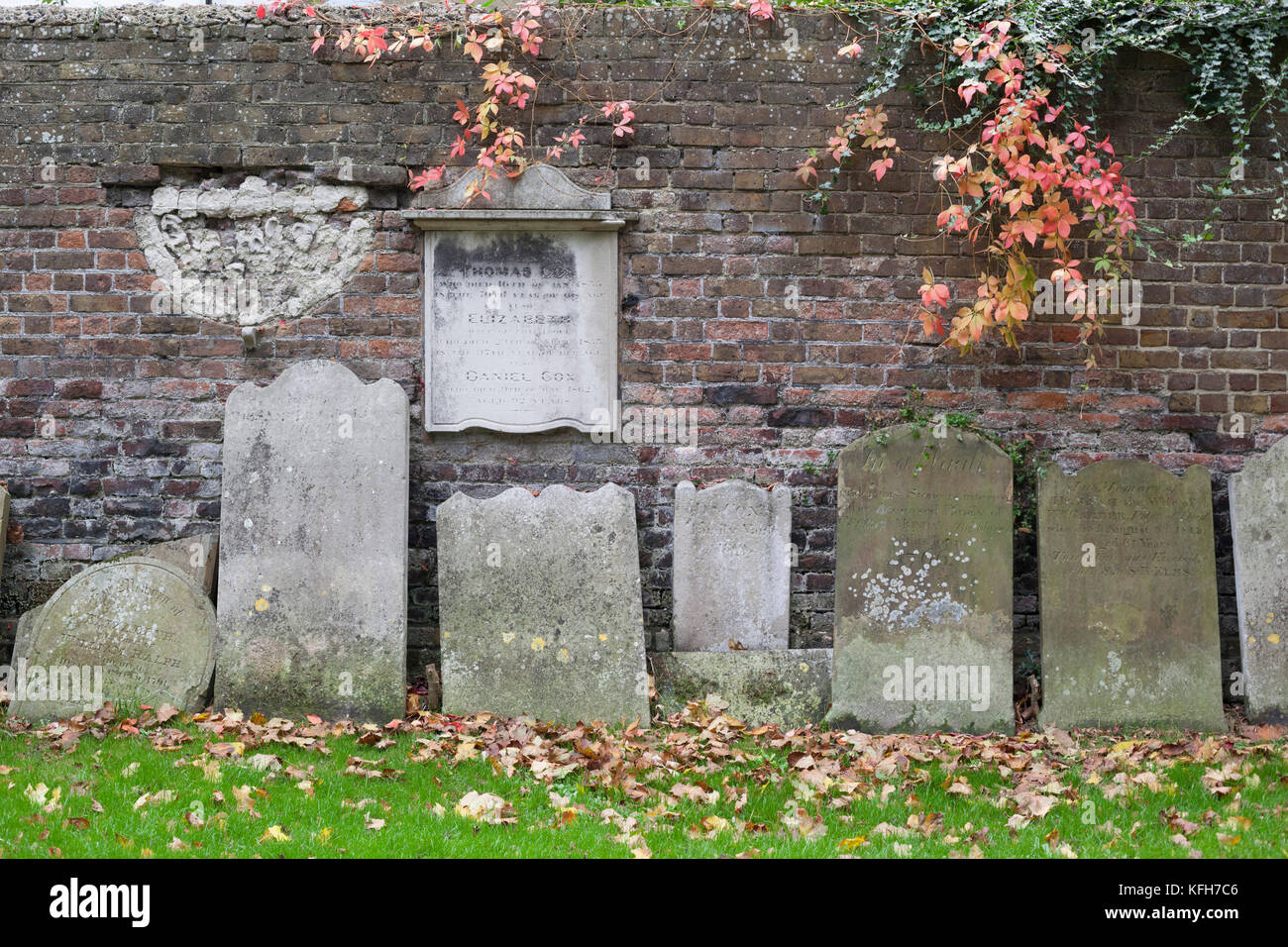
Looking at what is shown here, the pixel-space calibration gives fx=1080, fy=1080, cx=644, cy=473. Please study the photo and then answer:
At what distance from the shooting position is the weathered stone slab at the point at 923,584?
4.93m

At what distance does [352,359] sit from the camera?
545 cm

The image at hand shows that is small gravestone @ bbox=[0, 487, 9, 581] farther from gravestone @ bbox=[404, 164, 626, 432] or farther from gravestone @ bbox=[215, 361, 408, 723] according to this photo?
gravestone @ bbox=[404, 164, 626, 432]

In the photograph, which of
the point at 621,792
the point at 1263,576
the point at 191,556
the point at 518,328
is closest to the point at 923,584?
the point at 1263,576

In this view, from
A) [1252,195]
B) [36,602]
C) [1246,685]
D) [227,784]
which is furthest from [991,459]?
[36,602]

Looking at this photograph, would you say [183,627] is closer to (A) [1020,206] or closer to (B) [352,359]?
(B) [352,359]

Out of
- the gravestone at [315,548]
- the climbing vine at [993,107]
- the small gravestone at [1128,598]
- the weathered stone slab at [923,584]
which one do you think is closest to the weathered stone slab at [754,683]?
the weathered stone slab at [923,584]

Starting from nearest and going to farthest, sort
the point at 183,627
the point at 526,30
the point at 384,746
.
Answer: the point at 384,746
the point at 183,627
the point at 526,30

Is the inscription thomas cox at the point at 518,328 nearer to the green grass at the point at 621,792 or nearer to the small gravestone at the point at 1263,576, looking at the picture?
the green grass at the point at 621,792

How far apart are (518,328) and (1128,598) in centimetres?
318

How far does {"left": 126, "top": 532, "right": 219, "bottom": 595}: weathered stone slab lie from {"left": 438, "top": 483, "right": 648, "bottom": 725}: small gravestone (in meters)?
1.16

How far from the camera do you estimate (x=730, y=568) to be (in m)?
5.21

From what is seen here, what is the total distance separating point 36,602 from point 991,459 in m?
4.74

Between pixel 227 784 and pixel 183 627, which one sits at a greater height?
pixel 183 627

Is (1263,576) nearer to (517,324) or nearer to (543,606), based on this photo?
(543,606)
